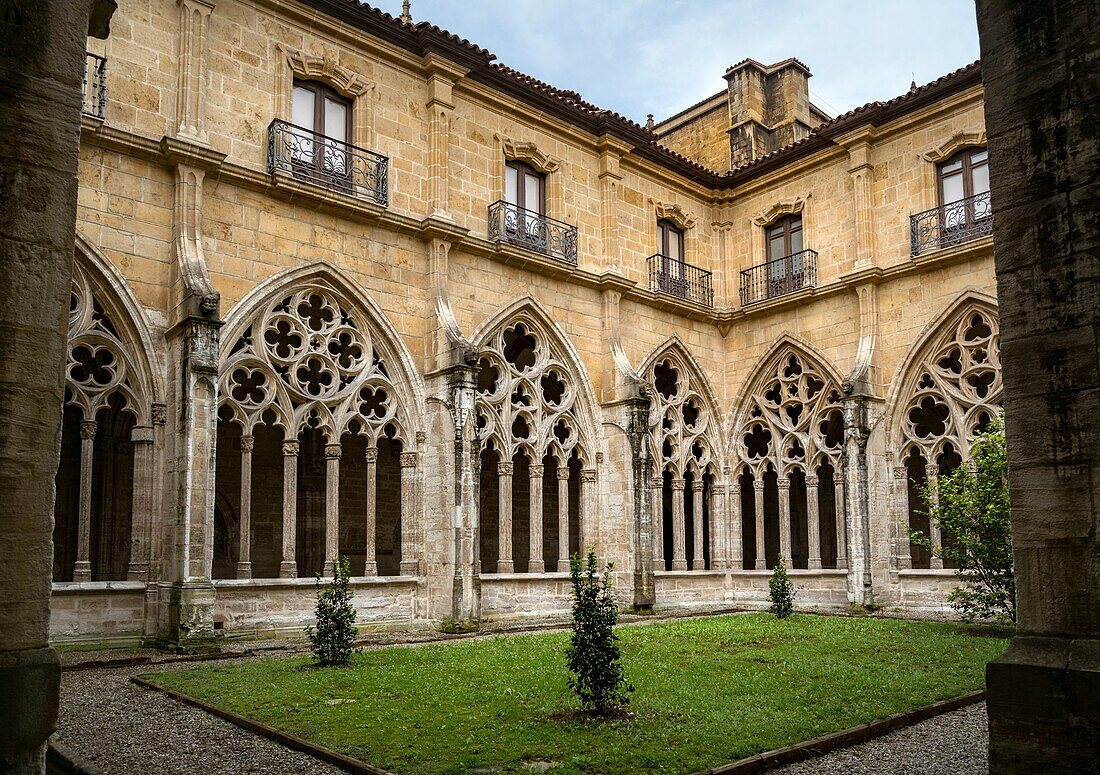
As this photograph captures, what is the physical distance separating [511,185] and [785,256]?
20.0 ft

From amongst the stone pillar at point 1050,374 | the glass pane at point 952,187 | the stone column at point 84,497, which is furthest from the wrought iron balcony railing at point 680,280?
the stone pillar at point 1050,374

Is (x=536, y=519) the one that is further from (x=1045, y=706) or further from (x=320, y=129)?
(x=1045, y=706)

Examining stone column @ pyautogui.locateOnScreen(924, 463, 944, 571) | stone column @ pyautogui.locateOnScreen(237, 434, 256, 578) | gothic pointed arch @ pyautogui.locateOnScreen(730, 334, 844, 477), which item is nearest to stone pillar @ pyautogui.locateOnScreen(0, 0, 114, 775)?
stone column @ pyautogui.locateOnScreen(237, 434, 256, 578)

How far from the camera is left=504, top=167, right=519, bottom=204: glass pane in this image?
1605 cm

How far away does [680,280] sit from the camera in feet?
61.3

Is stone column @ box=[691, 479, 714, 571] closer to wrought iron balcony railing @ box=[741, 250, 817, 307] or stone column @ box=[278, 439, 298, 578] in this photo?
wrought iron balcony railing @ box=[741, 250, 817, 307]

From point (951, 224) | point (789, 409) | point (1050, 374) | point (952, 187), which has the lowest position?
point (1050, 374)

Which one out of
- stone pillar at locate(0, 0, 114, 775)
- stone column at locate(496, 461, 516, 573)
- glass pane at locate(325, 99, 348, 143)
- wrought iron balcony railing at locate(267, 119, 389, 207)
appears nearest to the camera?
stone pillar at locate(0, 0, 114, 775)

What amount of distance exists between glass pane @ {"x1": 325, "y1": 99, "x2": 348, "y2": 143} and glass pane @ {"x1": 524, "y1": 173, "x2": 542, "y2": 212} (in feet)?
11.9

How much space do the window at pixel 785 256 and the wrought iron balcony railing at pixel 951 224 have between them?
2460mm

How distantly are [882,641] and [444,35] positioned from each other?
36.3 ft

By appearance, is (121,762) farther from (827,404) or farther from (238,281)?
(827,404)

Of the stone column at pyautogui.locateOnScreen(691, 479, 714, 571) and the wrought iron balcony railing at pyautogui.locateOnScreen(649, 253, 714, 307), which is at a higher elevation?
the wrought iron balcony railing at pyautogui.locateOnScreen(649, 253, 714, 307)

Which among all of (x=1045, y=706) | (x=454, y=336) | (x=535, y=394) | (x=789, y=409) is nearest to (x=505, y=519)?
(x=535, y=394)
